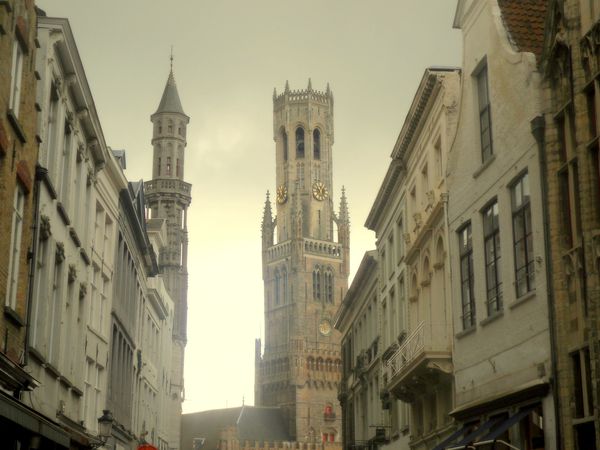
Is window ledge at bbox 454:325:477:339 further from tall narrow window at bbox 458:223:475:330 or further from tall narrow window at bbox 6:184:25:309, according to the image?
tall narrow window at bbox 6:184:25:309

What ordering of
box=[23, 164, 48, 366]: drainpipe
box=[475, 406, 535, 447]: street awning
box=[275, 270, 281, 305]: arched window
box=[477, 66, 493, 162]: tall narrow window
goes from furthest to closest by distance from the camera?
box=[275, 270, 281, 305]: arched window, box=[477, 66, 493, 162]: tall narrow window, box=[23, 164, 48, 366]: drainpipe, box=[475, 406, 535, 447]: street awning

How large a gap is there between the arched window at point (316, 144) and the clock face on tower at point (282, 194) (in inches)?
266

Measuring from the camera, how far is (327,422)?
152250 mm

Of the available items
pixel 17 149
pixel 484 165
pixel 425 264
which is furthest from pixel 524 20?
pixel 17 149

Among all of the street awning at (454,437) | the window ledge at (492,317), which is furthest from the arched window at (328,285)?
the window ledge at (492,317)

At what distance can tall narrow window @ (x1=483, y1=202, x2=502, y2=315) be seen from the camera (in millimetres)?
22688

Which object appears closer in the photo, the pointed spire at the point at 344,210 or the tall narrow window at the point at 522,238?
the tall narrow window at the point at 522,238

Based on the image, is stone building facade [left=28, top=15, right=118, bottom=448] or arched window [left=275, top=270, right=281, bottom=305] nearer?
stone building facade [left=28, top=15, right=118, bottom=448]

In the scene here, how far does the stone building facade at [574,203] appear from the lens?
666 inches

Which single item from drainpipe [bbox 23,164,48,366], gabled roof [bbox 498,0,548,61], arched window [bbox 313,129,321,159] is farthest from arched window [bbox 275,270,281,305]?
drainpipe [bbox 23,164,48,366]

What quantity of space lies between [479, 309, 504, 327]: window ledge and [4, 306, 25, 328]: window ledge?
9.38 meters

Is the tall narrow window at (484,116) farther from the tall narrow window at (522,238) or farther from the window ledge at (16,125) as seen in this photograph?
the window ledge at (16,125)

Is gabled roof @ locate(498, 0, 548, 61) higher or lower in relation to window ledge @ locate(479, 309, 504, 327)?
higher

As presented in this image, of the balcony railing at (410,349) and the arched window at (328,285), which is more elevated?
the arched window at (328,285)
